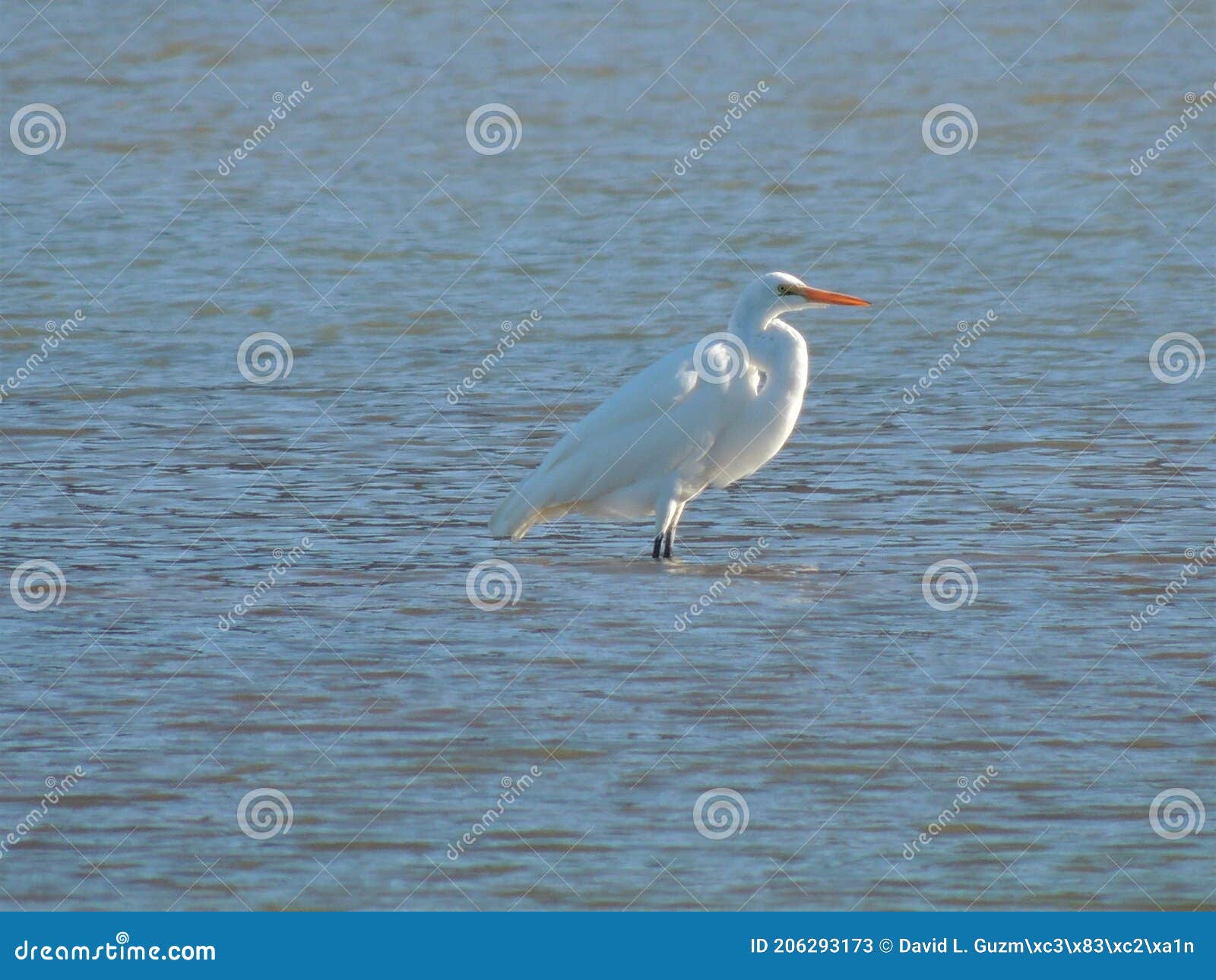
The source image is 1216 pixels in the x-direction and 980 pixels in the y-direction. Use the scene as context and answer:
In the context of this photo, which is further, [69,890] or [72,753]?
[72,753]

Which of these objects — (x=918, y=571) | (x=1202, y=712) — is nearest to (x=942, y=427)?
(x=918, y=571)

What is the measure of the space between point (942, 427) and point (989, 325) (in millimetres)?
3052

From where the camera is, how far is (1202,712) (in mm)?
6762

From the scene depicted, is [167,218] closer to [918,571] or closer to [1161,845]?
[918,571]
